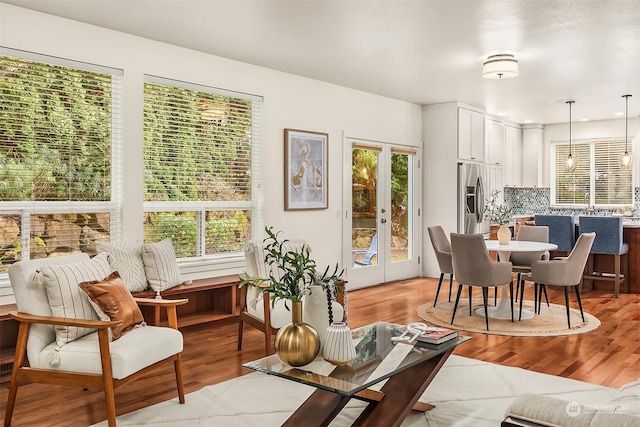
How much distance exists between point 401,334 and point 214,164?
2.95 metres

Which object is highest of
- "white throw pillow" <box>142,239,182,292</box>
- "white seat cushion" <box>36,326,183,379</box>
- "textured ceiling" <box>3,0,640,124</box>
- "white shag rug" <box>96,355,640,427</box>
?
"textured ceiling" <box>3,0,640,124</box>

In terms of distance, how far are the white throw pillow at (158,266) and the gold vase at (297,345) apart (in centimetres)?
Answer: 214

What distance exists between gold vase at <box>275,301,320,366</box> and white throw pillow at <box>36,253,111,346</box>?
3.97 ft

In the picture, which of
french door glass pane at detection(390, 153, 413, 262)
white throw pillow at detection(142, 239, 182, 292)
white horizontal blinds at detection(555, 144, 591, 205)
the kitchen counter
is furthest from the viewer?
white horizontal blinds at detection(555, 144, 591, 205)

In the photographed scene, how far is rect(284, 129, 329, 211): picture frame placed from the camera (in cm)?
591

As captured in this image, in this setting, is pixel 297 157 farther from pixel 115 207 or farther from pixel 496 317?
pixel 496 317

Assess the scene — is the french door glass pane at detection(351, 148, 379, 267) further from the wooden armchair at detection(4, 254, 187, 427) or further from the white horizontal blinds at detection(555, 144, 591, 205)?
the white horizontal blinds at detection(555, 144, 591, 205)

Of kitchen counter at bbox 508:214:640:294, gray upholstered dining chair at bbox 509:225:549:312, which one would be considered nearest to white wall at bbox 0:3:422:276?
gray upholstered dining chair at bbox 509:225:549:312

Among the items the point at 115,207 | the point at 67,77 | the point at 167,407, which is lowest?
the point at 167,407

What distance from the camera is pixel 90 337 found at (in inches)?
117

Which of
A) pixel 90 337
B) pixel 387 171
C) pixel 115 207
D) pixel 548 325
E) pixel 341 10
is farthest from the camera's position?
pixel 387 171

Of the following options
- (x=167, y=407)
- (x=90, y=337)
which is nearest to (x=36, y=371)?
(x=90, y=337)

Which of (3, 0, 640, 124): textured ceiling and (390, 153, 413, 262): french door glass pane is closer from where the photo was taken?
(3, 0, 640, 124): textured ceiling

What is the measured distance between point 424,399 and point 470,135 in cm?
553
